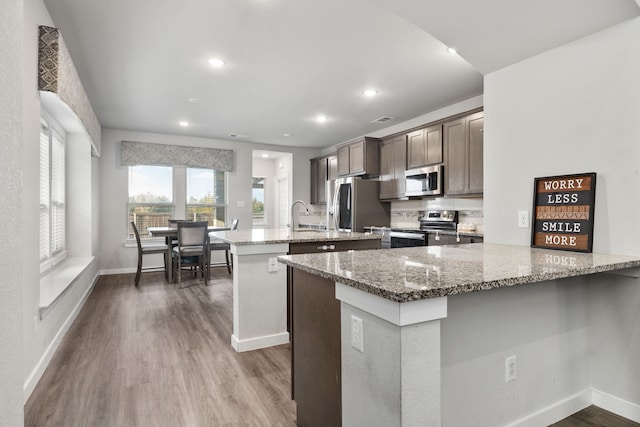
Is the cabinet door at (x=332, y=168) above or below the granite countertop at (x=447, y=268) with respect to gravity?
above

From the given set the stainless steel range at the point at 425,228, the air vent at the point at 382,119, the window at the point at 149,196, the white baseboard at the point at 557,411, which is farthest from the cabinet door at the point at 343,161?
the white baseboard at the point at 557,411

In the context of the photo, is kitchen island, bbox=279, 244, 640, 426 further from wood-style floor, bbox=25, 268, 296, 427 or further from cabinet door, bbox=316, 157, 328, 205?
cabinet door, bbox=316, 157, 328, 205

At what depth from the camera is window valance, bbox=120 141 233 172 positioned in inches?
245

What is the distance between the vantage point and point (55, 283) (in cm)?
319

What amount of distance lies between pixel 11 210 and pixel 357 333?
3.90 ft

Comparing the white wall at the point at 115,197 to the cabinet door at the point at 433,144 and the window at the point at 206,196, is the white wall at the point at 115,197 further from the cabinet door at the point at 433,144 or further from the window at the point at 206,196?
the cabinet door at the point at 433,144

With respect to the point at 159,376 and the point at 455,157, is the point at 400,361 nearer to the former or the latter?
the point at 159,376

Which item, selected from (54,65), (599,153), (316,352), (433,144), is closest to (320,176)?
(433,144)

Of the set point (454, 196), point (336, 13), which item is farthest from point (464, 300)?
point (454, 196)

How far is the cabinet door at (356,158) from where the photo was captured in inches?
227

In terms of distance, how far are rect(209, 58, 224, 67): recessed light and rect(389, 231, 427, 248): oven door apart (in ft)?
10.3

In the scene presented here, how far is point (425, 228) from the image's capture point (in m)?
5.04

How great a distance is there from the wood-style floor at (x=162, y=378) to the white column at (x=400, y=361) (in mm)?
916

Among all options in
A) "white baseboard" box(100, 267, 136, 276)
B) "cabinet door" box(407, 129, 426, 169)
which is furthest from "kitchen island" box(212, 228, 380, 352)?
"white baseboard" box(100, 267, 136, 276)
